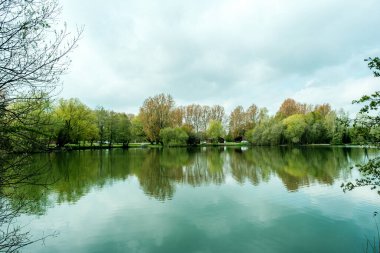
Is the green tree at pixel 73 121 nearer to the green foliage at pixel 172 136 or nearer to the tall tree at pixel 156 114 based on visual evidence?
the tall tree at pixel 156 114

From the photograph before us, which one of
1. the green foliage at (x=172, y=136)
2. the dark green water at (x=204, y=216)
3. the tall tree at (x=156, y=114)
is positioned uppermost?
the tall tree at (x=156, y=114)

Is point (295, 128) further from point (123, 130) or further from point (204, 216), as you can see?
point (204, 216)

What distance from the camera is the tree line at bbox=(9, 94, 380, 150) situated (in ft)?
184

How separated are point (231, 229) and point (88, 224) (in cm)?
556

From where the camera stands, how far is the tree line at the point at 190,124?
56088 mm

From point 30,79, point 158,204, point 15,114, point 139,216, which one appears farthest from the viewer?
point 158,204

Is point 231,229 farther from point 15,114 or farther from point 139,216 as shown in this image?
point 15,114

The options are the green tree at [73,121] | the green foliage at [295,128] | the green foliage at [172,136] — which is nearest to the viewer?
the green tree at [73,121]

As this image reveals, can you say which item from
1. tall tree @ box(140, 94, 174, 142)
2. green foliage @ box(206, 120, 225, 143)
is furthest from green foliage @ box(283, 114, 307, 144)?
tall tree @ box(140, 94, 174, 142)

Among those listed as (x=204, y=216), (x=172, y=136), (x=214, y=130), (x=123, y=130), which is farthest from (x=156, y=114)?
(x=204, y=216)

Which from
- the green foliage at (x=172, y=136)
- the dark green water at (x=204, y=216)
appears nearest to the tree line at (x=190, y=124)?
the green foliage at (x=172, y=136)

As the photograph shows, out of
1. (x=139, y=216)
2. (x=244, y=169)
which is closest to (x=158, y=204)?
(x=139, y=216)

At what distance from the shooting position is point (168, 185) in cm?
1794

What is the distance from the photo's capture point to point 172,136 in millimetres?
66625
